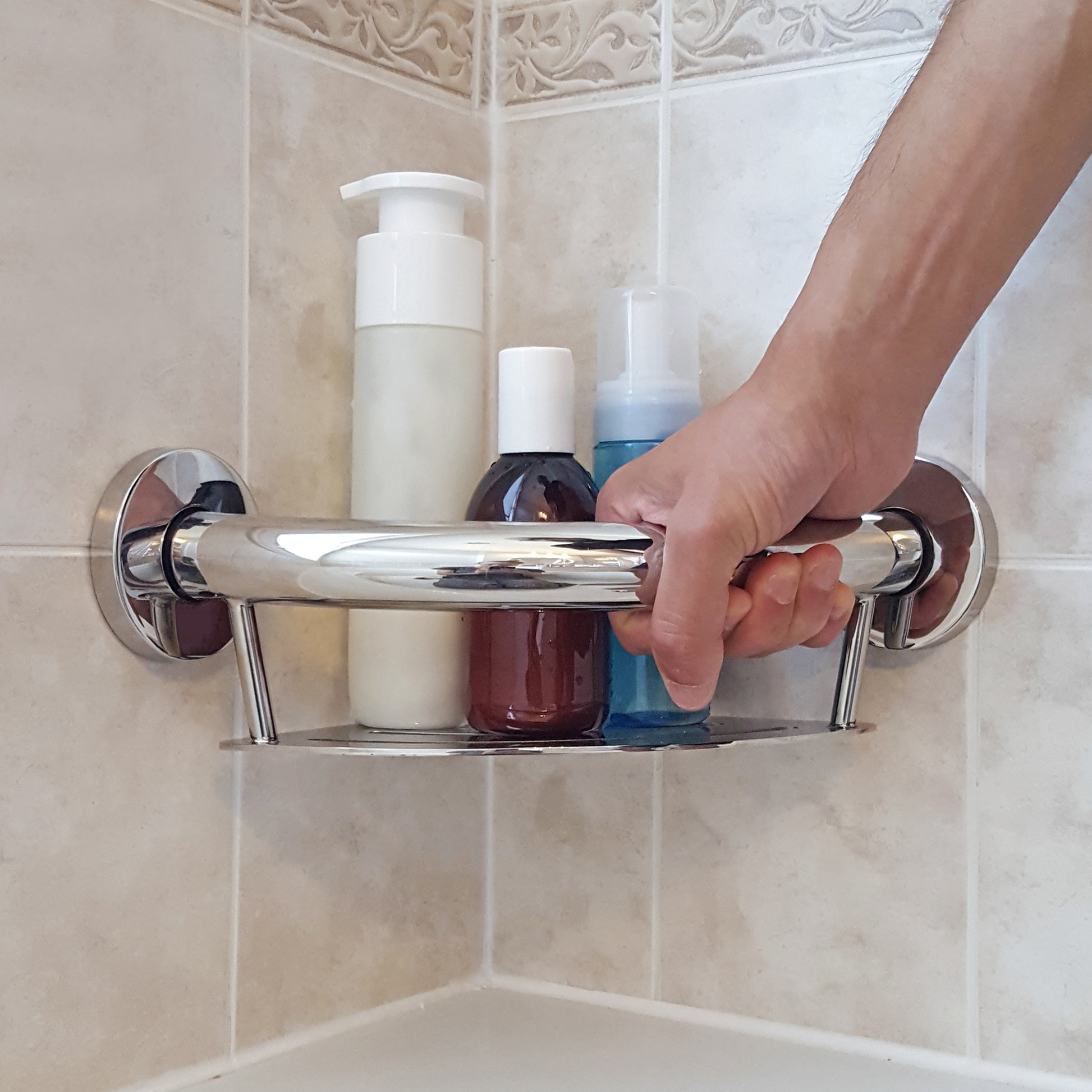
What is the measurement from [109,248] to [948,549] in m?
0.41

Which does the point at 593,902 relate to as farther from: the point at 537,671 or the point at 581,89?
the point at 581,89

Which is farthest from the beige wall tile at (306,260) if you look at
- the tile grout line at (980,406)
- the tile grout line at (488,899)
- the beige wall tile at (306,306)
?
the tile grout line at (980,406)

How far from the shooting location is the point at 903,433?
1.86ft

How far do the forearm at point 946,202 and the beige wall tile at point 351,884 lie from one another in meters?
0.32

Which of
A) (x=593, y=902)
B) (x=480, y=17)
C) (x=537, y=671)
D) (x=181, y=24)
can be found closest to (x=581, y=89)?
(x=480, y=17)

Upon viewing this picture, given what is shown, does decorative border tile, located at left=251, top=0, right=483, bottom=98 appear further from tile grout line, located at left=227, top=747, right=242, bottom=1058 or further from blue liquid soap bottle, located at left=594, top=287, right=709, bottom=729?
tile grout line, located at left=227, top=747, right=242, bottom=1058

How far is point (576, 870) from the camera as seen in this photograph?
2.45 feet

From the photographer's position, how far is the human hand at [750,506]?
52 cm

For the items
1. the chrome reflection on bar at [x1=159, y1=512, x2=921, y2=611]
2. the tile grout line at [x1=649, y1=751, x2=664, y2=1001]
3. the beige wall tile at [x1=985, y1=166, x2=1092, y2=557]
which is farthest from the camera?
the tile grout line at [x1=649, y1=751, x2=664, y2=1001]

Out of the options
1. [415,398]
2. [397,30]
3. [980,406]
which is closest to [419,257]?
[415,398]

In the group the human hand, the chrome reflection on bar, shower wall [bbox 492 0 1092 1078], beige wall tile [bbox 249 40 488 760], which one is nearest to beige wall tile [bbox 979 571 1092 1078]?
shower wall [bbox 492 0 1092 1078]

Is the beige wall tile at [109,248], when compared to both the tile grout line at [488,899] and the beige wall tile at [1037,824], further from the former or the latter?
the beige wall tile at [1037,824]

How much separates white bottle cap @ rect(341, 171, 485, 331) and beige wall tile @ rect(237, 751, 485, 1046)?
0.22 meters

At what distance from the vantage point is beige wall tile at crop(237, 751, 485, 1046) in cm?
64
